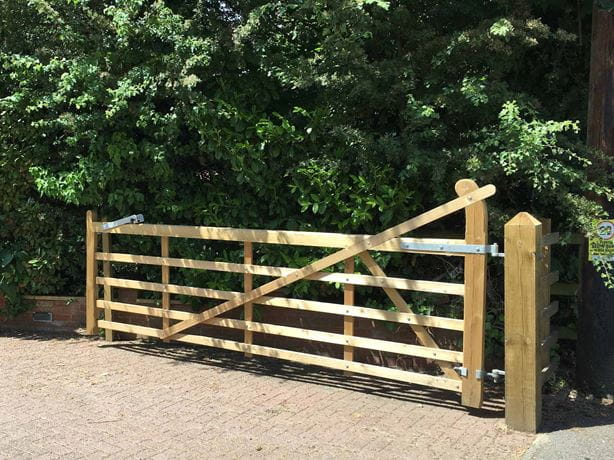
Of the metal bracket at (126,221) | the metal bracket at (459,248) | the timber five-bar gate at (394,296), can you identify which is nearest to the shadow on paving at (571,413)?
the timber five-bar gate at (394,296)

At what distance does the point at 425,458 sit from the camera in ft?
13.1

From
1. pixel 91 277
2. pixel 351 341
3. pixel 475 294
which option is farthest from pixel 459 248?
pixel 91 277

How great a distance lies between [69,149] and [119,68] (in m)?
1.13

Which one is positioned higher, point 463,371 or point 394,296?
point 394,296

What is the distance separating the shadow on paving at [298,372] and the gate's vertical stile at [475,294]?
1.34 ft

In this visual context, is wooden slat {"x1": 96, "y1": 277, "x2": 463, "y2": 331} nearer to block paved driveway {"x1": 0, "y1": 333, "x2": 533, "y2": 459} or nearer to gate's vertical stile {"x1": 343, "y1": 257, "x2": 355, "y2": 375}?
gate's vertical stile {"x1": 343, "y1": 257, "x2": 355, "y2": 375}

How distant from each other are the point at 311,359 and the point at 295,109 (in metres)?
2.27

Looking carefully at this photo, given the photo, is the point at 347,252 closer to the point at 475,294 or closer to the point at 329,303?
the point at 329,303

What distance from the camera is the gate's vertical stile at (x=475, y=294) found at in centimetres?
454

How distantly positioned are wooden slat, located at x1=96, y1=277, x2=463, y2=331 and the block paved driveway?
2.21 ft

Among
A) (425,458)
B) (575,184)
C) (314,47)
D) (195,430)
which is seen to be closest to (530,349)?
(425,458)

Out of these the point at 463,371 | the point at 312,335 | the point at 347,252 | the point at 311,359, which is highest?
the point at 347,252

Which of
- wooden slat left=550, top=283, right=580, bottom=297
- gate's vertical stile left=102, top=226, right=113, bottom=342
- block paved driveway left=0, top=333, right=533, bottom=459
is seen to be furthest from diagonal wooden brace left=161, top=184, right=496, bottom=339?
wooden slat left=550, top=283, right=580, bottom=297

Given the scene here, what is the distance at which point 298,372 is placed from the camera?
5.82m
